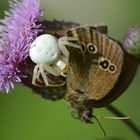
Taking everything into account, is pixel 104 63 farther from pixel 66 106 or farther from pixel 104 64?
pixel 66 106

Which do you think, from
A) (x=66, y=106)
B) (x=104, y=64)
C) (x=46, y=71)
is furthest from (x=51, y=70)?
(x=66, y=106)

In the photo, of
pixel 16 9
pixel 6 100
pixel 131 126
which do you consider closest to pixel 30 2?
pixel 16 9

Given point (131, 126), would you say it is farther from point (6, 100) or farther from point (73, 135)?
Answer: point (6, 100)

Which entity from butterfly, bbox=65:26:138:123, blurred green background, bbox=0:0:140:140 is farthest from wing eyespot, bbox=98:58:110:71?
blurred green background, bbox=0:0:140:140

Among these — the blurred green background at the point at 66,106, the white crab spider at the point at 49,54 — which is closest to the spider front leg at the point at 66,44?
the white crab spider at the point at 49,54

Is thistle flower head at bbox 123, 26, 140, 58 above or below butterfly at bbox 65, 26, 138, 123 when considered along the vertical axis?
above

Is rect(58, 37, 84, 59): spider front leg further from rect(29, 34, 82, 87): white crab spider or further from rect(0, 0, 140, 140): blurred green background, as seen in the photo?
rect(0, 0, 140, 140): blurred green background

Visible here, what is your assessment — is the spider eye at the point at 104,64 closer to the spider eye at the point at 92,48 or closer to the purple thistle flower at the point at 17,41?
the spider eye at the point at 92,48
